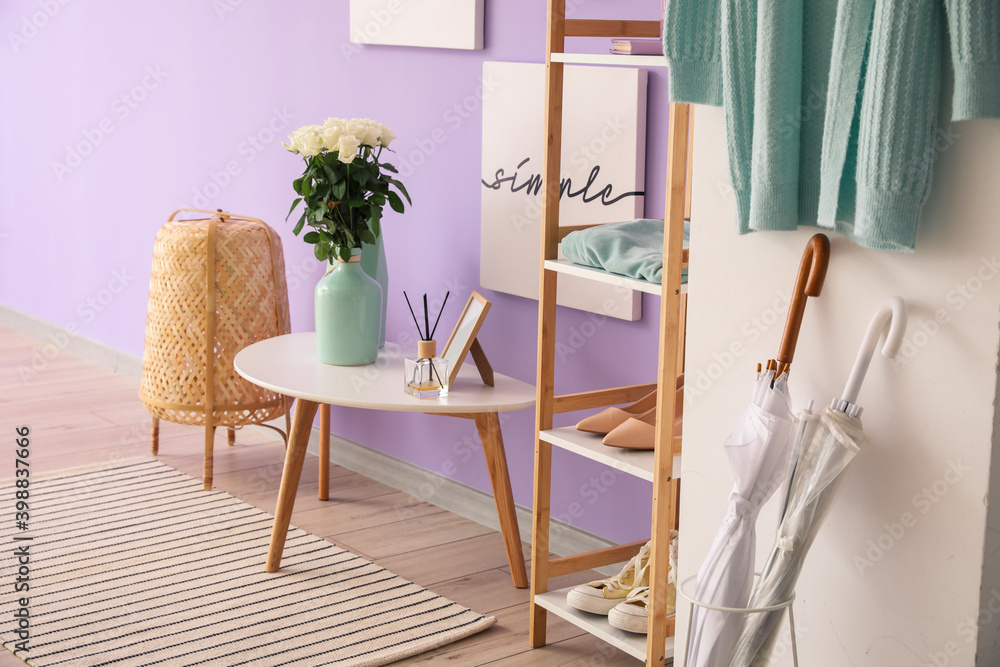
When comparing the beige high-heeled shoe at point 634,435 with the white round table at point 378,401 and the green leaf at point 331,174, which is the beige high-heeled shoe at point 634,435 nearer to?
the white round table at point 378,401

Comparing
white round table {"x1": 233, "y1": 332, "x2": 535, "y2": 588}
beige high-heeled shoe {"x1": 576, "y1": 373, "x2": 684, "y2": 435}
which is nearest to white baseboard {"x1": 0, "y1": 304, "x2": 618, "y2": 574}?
white round table {"x1": 233, "y1": 332, "x2": 535, "y2": 588}

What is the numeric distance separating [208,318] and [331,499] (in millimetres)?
596

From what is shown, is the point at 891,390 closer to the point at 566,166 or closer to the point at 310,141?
the point at 566,166

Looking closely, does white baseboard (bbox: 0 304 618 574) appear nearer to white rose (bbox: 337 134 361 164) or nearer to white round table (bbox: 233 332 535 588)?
white round table (bbox: 233 332 535 588)

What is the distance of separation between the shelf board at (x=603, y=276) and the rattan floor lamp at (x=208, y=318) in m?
1.27

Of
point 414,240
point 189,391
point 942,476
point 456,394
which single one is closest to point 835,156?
point 942,476

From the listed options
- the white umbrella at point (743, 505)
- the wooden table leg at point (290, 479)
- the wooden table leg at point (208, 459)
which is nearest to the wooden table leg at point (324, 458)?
the wooden table leg at point (208, 459)

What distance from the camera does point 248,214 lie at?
3.50m

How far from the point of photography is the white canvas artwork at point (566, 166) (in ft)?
7.37

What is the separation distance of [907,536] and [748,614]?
23cm

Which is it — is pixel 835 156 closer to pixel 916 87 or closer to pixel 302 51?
pixel 916 87

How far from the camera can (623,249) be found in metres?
1.88

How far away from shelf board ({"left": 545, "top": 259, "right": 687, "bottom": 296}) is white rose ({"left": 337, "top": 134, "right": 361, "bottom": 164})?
0.64 metres

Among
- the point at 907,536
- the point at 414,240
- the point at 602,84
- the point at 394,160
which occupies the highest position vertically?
the point at 602,84
